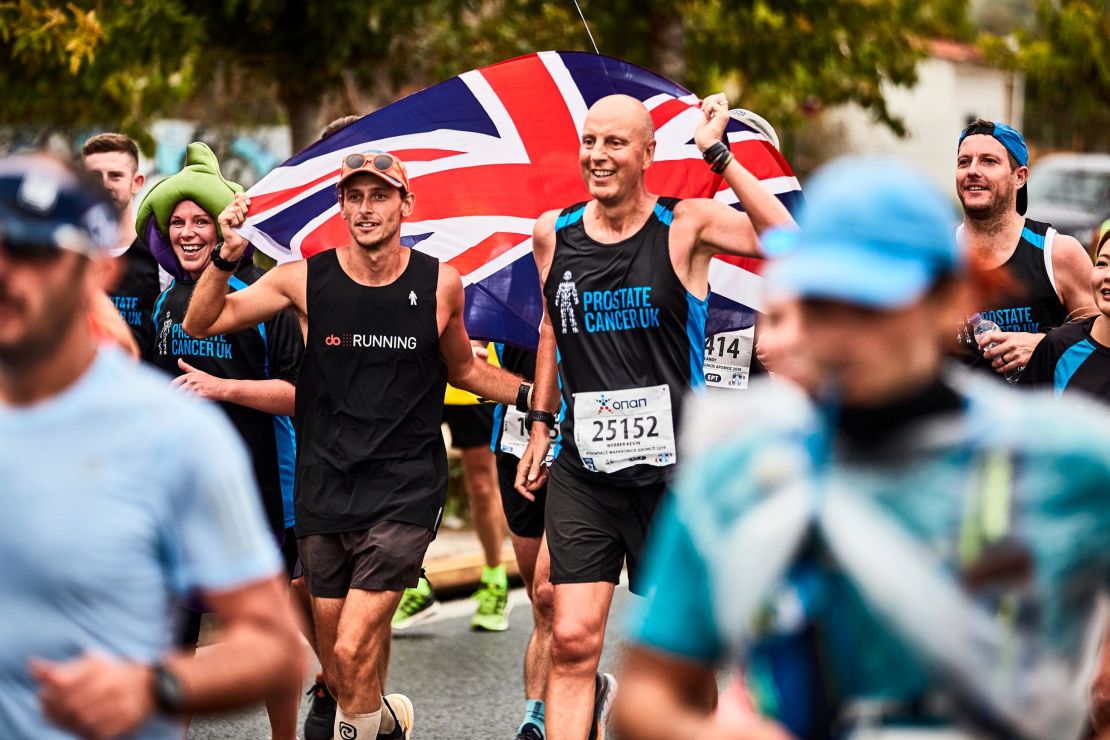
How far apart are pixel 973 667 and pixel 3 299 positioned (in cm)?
149

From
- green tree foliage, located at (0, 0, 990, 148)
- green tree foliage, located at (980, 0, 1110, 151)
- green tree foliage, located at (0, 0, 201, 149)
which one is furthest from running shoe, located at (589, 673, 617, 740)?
green tree foliage, located at (980, 0, 1110, 151)

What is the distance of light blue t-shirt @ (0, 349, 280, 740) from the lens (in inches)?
103

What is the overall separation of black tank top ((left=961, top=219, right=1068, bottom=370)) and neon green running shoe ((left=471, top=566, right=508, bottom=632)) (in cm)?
305

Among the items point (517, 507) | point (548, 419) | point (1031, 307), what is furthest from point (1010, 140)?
point (517, 507)

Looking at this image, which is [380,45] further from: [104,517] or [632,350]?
[104,517]

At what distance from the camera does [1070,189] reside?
79.2 feet

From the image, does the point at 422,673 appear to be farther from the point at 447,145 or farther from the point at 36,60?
the point at 36,60

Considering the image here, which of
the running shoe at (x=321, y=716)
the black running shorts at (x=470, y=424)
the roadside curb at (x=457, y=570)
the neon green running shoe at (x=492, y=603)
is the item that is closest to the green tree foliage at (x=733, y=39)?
the black running shorts at (x=470, y=424)

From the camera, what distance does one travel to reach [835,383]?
2.30 metres

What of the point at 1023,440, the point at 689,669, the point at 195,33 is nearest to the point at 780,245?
the point at 1023,440

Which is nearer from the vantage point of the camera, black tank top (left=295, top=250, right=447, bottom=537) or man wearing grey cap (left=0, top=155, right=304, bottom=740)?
man wearing grey cap (left=0, top=155, right=304, bottom=740)

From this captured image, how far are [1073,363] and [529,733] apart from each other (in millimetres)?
2435

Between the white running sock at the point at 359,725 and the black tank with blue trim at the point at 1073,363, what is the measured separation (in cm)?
253

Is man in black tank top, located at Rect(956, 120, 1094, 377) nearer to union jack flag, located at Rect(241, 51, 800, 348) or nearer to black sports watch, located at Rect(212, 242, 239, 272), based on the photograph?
union jack flag, located at Rect(241, 51, 800, 348)
